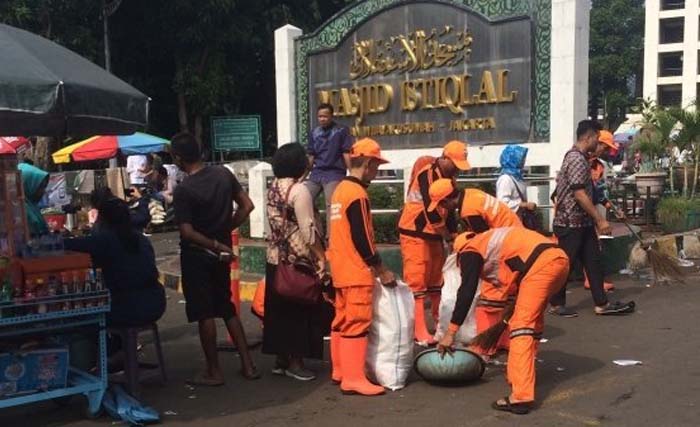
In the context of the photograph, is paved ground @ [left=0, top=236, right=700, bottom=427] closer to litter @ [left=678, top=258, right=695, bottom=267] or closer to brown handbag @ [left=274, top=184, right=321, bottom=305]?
brown handbag @ [left=274, top=184, right=321, bottom=305]

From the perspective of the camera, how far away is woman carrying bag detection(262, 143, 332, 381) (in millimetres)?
5176

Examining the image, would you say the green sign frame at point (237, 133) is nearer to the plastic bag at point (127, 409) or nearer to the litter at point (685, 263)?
the litter at point (685, 263)

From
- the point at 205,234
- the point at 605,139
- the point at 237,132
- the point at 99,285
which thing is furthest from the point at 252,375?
the point at 237,132

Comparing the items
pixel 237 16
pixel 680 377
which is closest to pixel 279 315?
pixel 680 377

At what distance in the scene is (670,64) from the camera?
66.2m

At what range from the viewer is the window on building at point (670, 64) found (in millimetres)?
65188

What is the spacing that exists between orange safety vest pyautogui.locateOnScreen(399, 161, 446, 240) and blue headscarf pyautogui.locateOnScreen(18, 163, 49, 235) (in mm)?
2677

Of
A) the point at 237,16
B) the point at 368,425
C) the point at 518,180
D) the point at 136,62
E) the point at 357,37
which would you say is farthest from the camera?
the point at 136,62

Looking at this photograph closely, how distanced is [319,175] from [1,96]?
193 inches

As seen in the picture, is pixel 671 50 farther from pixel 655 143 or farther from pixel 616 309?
pixel 616 309

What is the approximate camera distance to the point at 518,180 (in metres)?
7.20

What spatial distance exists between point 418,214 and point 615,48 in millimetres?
67416

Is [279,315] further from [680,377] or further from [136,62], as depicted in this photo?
[136,62]

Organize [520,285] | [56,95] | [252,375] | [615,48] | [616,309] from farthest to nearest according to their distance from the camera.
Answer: [615,48]
[616,309]
[252,375]
[520,285]
[56,95]
